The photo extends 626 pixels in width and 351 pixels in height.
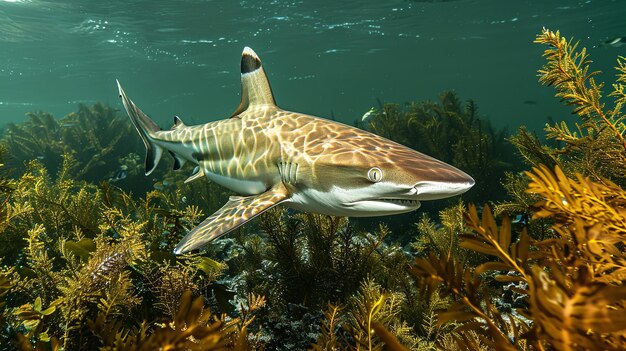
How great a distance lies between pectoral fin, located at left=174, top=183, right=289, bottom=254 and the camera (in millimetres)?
2930

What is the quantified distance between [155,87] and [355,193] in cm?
6013

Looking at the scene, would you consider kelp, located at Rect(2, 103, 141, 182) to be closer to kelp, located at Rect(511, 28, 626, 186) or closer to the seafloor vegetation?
the seafloor vegetation

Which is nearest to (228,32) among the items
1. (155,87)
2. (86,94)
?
(155,87)

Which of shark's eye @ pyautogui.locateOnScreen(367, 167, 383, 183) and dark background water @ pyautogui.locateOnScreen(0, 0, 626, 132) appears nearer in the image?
shark's eye @ pyautogui.locateOnScreen(367, 167, 383, 183)

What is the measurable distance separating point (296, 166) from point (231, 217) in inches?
31.5

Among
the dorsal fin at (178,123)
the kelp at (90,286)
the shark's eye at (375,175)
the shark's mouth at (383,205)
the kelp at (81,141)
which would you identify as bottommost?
the kelp at (81,141)

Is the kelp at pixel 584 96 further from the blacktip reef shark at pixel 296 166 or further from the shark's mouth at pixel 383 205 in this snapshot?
the shark's mouth at pixel 383 205

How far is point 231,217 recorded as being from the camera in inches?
131

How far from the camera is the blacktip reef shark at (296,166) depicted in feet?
8.81

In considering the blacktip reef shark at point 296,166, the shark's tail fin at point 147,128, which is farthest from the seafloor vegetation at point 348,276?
the shark's tail fin at point 147,128

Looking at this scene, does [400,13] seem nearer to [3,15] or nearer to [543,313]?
[3,15]

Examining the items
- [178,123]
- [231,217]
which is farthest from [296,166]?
[178,123]

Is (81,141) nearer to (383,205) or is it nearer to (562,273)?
(383,205)

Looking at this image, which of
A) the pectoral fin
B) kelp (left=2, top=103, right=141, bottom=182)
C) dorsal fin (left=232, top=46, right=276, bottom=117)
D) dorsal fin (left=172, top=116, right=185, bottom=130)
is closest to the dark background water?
kelp (left=2, top=103, right=141, bottom=182)
